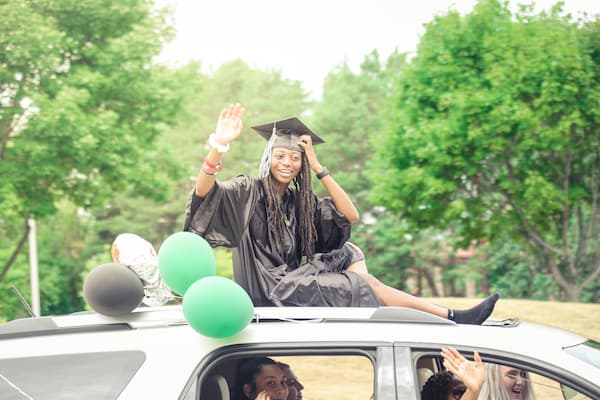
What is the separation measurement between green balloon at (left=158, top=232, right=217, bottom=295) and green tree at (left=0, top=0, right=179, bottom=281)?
50.8 feet

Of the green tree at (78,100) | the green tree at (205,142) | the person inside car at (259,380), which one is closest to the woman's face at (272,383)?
the person inside car at (259,380)

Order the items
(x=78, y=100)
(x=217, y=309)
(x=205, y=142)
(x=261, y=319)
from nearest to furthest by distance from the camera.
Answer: (x=217, y=309), (x=261, y=319), (x=78, y=100), (x=205, y=142)

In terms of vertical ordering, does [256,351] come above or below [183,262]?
below

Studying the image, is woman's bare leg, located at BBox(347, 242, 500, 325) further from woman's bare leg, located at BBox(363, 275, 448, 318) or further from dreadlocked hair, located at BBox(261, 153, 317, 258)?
dreadlocked hair, located at BBox(261, 153, 317, 258)

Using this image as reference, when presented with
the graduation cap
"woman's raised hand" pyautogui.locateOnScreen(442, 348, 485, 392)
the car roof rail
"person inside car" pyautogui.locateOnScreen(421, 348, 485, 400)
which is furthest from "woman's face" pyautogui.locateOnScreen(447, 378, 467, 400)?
the graduation cap

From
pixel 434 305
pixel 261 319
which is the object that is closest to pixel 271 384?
pixel 261 319

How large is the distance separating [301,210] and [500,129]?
16158mm

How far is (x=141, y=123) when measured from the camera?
21062 mm

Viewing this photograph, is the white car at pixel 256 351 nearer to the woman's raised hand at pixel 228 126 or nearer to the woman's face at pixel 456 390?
the woman's face at pixel 456 390

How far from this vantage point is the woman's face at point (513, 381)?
3.12 metres

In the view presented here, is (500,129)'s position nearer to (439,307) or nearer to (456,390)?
(439,307)

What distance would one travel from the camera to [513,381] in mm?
3232

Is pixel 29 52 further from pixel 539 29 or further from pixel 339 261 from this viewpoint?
pixel 339 261

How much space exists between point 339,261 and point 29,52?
16.0 metres
